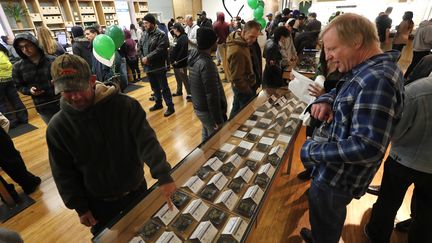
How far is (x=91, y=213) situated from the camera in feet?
4.22

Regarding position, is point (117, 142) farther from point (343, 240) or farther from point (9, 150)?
point (9, 150)

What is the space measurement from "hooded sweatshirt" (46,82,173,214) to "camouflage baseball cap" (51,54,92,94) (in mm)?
129

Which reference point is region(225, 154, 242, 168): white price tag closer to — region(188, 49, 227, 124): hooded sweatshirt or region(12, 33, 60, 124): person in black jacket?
region(188, 49, 227, 124): hooded sweatshirt

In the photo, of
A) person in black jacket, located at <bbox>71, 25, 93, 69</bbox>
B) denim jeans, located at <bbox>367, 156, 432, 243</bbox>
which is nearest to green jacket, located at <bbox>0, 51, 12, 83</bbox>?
person in black jacket, located at <bbox>71, 25, 93, 69</bbox>

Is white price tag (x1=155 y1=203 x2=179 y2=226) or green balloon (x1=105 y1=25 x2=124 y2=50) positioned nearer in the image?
white price tag (x1=155 y1=203 x2=179 y2=226)

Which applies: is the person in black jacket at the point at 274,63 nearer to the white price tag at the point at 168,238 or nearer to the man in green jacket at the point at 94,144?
the man in green jacket at the point at 94,144

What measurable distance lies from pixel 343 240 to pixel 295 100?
4.07ft

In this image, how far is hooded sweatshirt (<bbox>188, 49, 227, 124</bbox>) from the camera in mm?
2074

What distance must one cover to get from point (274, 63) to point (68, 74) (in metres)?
2.50

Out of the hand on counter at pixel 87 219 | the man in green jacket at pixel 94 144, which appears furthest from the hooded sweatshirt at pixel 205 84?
the hand on counter at pixel 87 219

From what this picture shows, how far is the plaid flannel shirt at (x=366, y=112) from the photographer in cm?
82

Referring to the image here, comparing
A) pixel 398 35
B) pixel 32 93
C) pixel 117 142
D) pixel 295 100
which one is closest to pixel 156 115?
pixel 32 93

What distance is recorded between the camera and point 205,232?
0.92m

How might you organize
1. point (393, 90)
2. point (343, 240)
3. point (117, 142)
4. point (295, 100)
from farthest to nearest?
point (295, 100)
point (343, 240)
point (117, 142)
point (393, 90)
